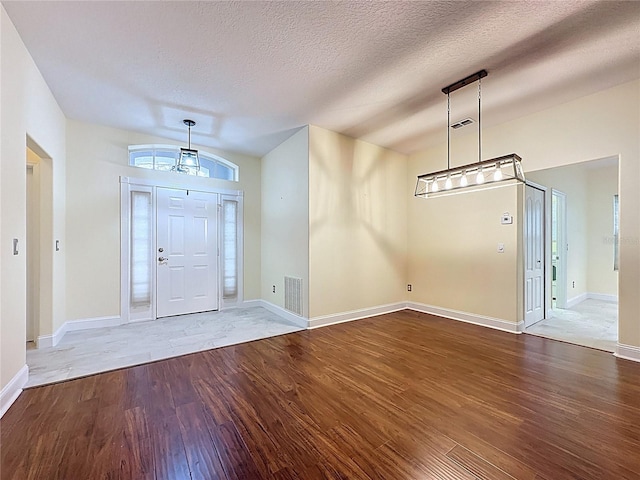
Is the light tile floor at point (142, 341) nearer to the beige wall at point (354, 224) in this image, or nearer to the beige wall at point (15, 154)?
the beige wall at point (15, 154)

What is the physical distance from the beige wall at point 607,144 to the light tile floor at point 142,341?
397 centimetres

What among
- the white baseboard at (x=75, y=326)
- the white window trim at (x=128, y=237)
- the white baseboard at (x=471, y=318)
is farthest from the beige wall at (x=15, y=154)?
the white baseboard at (x=471, y=318)

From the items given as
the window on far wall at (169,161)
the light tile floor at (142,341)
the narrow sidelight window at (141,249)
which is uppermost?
the window on far wall at (169,161)

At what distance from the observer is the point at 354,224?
16.1 feet

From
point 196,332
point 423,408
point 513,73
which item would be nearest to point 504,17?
point 513,73

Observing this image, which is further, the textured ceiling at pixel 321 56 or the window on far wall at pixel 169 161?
the window on far wall at pixel 169 161

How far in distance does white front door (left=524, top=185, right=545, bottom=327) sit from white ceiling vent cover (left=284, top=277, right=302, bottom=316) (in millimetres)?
3358

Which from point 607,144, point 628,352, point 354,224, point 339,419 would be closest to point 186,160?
point 354,224

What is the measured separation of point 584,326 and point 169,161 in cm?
721

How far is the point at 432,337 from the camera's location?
388 cm

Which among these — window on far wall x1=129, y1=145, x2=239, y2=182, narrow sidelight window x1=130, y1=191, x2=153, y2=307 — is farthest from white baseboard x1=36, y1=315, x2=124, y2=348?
window on far wall x1=129, y1=145, x2=239, y2=182

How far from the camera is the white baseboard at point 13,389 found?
7.02ft

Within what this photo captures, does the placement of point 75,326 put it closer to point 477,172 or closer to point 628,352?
point 477,172

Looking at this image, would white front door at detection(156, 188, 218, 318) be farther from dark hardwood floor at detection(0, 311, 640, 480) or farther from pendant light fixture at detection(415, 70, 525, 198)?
pendant light fixture at detection(415, 70, 525, 198)
